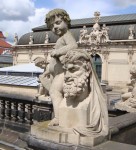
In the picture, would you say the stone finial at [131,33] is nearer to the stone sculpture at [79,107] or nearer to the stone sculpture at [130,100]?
the stone sculpture at [130,100]

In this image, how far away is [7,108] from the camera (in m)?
5.89

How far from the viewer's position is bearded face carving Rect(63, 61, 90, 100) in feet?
10.8

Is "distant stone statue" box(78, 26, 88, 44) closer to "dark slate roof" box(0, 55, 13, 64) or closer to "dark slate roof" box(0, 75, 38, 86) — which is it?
"dark slate roof" box(0, 55, 13, 64)

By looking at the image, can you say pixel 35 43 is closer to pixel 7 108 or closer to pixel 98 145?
pixel 7 108

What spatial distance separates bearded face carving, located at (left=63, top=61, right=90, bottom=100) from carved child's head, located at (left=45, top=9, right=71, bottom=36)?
2.29 ft

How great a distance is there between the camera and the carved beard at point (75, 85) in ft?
10.8

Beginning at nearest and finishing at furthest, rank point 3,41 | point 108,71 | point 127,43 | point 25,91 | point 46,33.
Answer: point 25,91
point 127,43
point 108,71
point 46,33
point 3,41

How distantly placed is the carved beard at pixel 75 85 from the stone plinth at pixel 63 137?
1.39ft

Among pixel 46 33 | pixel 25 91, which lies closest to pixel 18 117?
pixel 25 91

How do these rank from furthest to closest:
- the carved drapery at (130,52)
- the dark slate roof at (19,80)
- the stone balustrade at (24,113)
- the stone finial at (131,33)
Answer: the carved drapery at (130,52), the stone finial at (131,33), the dark slate roof at (19,80), the stone balustrade at (24,113)

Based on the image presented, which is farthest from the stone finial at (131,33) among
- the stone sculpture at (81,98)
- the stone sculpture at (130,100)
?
the stone sculpture at (81,98)

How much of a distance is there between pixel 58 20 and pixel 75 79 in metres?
0.92

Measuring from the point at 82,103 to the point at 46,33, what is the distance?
34.1 metres

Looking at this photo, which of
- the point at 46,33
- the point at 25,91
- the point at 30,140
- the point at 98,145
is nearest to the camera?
the point at 98,145
